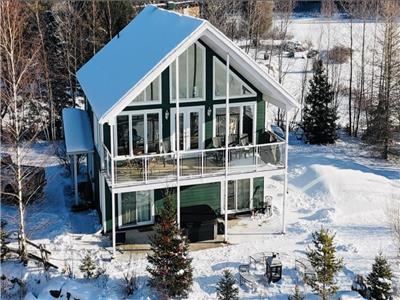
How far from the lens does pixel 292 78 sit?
46125 millimetres

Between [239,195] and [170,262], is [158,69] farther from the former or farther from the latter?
[239,195]

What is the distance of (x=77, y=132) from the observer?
25.0 meters

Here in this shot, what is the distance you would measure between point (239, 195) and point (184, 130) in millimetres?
3619

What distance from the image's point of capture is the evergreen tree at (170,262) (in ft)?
54.7

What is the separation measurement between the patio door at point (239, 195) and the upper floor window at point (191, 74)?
3.83 meters

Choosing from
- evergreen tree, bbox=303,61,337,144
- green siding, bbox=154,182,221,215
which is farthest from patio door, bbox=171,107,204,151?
evergreen tree, bbox=303,61,337,144

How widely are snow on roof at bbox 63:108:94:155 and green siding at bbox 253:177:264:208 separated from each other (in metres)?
6.96

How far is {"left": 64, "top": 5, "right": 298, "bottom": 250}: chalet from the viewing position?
19719 millimetres

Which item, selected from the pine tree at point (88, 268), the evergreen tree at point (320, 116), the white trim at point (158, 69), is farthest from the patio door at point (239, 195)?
the evergreen tree at point (320, 116)

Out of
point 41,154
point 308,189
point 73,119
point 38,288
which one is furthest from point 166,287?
point 41,154

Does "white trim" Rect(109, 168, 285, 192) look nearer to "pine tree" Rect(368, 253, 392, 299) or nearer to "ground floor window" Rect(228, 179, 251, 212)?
"ground floor window" Rect(228, 179, 251, 212)

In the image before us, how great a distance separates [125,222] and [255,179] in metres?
5.50

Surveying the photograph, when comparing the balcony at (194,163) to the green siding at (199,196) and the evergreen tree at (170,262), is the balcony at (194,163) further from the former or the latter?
the evergreen tree at (170,262)

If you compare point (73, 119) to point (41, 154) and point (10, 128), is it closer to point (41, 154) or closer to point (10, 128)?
point (41, 154)
